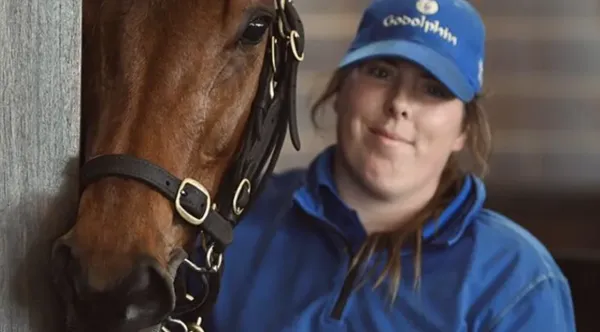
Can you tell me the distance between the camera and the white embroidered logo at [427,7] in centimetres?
121

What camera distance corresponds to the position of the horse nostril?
0.77 meters

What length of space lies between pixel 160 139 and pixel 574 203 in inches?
64.4

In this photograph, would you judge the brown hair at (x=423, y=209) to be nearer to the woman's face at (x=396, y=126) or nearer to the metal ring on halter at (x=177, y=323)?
the woman's face at (x=396, y=126)

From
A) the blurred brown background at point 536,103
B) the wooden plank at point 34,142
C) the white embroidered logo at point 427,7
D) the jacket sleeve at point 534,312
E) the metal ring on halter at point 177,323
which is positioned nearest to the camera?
the wooden plank at point 34,142

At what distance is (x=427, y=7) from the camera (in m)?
1.22

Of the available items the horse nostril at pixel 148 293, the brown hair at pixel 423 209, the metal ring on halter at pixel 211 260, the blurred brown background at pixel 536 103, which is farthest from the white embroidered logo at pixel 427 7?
the blurred brown background at pixel 536 103

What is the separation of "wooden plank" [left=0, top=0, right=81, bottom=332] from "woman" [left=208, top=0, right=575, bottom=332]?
0.41 metres

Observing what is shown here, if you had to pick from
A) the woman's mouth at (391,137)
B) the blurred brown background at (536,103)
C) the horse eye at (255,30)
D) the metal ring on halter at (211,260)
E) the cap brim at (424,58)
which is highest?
the horse eye at (255,30)

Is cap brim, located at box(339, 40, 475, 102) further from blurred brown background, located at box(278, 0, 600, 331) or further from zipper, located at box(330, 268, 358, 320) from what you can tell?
blurred brown background, located at box(278, 0, 600, 331)

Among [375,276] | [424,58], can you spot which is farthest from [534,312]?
[424,58]

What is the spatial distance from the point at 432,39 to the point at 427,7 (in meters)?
0.05

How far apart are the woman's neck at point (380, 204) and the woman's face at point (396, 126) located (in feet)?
0.05

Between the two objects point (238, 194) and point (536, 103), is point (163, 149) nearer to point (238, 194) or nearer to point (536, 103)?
point (238, 194)

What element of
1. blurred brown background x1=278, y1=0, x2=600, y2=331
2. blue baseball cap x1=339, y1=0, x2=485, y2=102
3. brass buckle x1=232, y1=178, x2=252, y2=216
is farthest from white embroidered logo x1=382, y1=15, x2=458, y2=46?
blurred brown background x1=278, y1=0, x2=600, y2=331
